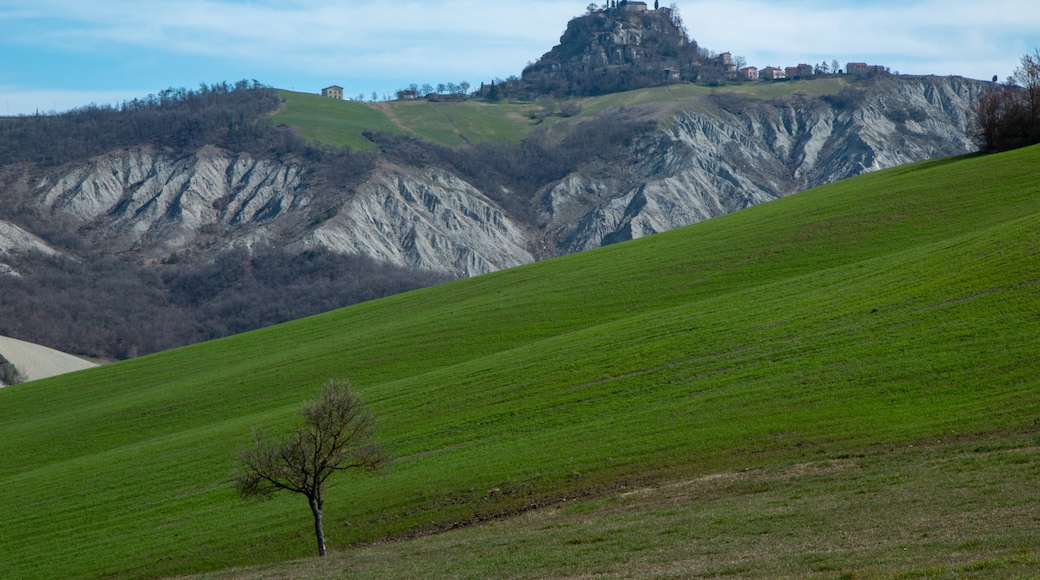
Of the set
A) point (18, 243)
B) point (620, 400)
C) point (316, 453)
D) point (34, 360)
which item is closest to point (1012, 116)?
point (620, 400)

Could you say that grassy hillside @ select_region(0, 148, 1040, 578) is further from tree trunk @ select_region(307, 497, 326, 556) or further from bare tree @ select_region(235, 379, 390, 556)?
bare tree @ select_region(235, 379, 390, 556)

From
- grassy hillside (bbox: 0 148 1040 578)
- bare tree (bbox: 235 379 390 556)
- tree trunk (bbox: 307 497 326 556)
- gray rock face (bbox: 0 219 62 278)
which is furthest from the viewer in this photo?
gray rock face (bbox: 0 219 62 278)

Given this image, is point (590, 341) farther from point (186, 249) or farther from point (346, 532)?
point (186, 249)

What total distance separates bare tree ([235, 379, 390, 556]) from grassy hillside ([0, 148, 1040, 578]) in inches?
98.2

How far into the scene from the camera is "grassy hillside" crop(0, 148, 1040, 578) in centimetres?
2820

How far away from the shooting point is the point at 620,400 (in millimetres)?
38969

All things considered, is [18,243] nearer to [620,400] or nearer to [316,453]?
[620,400]

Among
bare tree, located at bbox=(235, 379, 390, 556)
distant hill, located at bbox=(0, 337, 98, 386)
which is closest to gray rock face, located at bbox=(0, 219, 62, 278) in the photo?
distant hill, located at bbox=(0, 337, 98, 386)

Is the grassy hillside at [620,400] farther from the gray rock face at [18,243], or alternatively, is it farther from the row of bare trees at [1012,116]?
the gray rock face at [18,243]

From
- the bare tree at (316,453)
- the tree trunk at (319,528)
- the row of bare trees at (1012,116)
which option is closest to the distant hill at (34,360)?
the bare tree at (316,453)

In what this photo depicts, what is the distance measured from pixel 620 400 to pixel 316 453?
49.6 ft

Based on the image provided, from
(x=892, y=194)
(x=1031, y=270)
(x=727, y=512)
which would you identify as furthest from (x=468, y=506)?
(x=892, y=194)

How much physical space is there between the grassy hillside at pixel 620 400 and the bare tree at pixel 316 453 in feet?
8.19

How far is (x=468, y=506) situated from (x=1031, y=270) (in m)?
29.1
